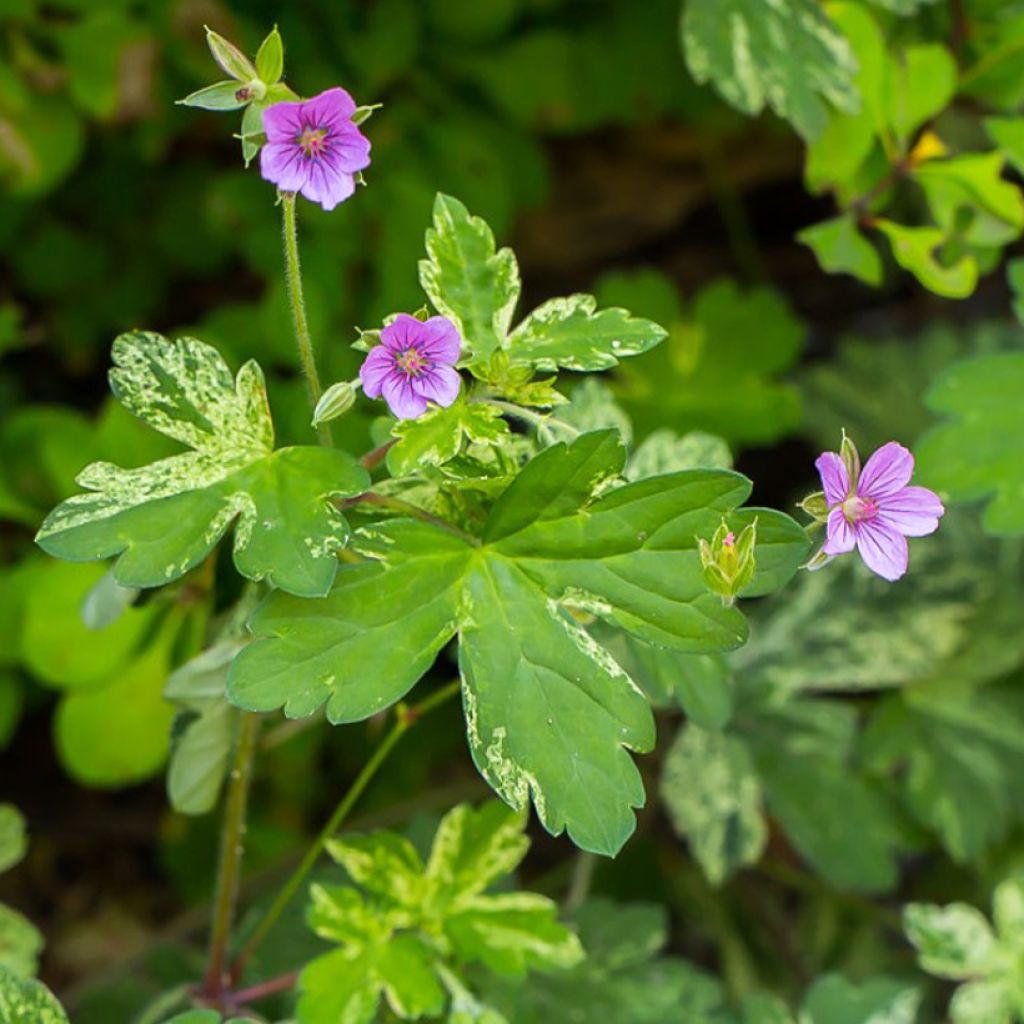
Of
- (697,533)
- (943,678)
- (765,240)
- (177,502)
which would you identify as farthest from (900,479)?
(765,240)

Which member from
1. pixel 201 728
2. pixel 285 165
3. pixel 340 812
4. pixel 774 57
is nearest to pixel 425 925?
pixel 340 812

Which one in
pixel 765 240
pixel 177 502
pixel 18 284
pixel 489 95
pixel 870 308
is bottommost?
pixel 870 308

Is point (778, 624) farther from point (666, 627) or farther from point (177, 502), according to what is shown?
point (177, 502)

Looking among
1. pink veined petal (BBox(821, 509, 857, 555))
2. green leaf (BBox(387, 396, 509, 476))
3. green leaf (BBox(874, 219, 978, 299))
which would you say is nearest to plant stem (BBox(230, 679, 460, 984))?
green leaf (BBox(387, 396, 509, 476))

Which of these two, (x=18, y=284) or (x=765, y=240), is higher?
(x=18, y=284)

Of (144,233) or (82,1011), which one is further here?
(144,233)

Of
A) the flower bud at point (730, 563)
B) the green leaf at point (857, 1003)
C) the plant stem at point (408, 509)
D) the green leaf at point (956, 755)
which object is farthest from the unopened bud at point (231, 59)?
the green leaf at point (956, 755)

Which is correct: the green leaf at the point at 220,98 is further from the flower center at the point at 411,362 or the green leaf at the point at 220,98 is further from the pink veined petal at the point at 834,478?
the pink veined petal at the point at 834,478

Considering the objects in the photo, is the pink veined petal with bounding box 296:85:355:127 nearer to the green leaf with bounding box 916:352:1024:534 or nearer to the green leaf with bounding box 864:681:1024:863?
the green leaf with bounding box 916:352:1024:534
